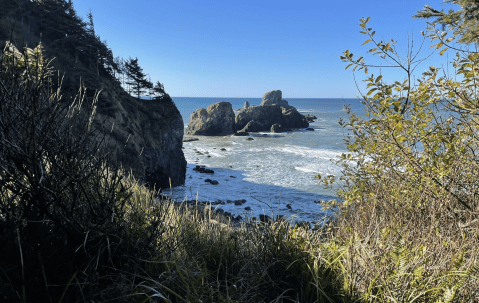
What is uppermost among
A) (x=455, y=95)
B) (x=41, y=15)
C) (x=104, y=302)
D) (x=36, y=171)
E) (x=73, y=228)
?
(x=41, y=15)

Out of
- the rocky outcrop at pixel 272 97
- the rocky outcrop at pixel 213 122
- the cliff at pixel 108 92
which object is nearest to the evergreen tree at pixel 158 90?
the cliff at pixel 108 92

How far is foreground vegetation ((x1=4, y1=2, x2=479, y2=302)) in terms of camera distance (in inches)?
76.3

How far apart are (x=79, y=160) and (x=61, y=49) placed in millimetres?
35035

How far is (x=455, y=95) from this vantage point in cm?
295

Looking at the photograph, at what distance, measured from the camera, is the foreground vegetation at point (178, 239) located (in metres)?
1.94

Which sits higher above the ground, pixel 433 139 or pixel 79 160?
pixel 433 139

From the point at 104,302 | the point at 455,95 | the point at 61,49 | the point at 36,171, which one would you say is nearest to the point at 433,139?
the point at 455,95

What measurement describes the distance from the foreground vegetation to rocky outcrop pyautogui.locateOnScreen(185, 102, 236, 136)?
186ft

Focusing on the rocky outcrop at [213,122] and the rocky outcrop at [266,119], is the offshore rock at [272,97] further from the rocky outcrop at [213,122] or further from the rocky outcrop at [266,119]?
the rocky outcrop at [213,122]

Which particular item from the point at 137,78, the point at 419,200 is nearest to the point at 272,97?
the point at 137,78

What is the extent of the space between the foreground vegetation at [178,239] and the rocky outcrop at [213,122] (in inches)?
2233

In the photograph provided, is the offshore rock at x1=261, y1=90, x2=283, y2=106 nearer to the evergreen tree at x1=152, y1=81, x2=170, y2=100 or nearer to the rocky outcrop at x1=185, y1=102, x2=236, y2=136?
the rocky outcrop at x1=185, y1=102, x2=236, y2=136

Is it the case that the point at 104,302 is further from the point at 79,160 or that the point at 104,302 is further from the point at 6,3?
the point at 6,3

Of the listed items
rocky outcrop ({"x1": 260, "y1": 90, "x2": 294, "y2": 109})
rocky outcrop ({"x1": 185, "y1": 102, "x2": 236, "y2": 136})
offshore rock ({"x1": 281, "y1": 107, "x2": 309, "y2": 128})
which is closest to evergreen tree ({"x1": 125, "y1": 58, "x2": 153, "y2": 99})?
rocky outcrop ({"x1": 185, "y1": 102, "x2": 236, "y2": 136})
